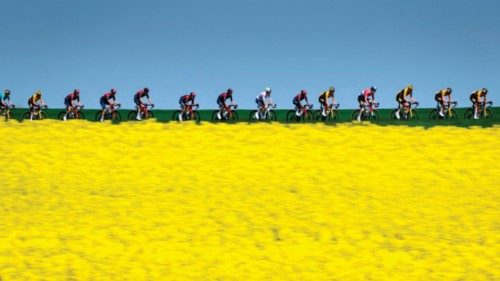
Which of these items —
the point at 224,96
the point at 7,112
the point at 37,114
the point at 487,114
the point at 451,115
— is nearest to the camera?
the point at 224,96

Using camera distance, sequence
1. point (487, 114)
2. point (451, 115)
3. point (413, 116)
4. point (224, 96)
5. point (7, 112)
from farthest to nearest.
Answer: point (487, 114) < point (451, 115) < point (413, 116) < point (7, 112) < point (224, 96)

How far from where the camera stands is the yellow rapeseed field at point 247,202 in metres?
26.8

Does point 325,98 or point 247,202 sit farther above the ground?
point 325,98

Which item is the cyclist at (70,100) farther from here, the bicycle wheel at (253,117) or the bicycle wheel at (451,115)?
the bicycle wheel at (451,115)

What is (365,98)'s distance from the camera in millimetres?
46594

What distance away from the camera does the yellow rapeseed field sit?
2680 cm

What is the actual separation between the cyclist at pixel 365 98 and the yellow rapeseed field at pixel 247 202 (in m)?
1.66

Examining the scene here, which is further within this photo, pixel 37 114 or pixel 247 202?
pixel 37 114

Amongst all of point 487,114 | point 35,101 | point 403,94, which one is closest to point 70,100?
point 35,101

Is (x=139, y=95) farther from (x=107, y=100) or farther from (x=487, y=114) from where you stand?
(x=487, y=114)

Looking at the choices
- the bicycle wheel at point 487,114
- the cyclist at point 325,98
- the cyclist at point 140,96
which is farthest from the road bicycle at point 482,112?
the cyclist at point 140,96

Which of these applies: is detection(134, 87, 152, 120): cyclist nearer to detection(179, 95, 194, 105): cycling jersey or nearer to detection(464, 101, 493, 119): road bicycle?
detection(179, 95, 194, 105): cycling jersey

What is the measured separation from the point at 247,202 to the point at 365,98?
15.4 meters

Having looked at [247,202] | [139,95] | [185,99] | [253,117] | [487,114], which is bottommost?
[247,202]
